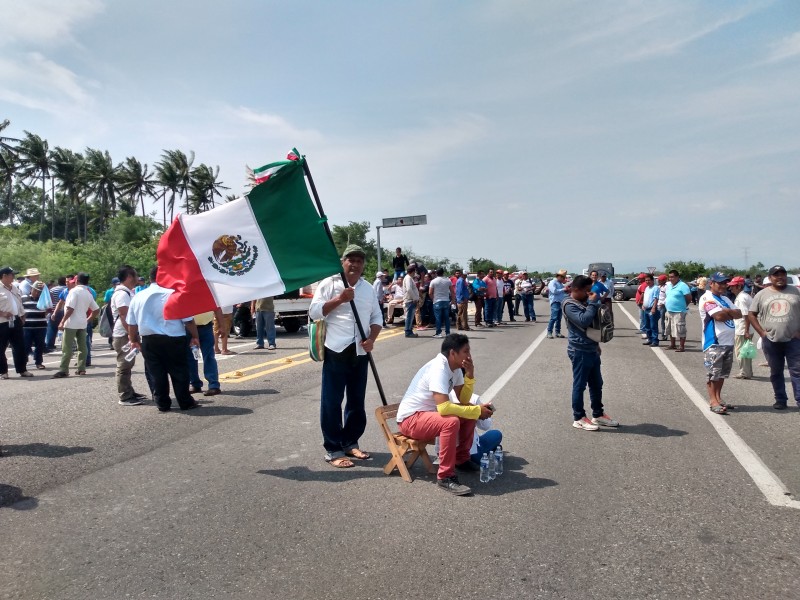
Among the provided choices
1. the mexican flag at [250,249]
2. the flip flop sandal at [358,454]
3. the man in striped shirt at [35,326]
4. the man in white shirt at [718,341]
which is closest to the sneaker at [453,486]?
the flip flop sandal at [358,454]

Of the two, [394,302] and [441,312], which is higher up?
[394,302]

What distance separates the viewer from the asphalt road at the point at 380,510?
3477 mm

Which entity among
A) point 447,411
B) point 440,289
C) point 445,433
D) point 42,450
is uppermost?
point 440,289

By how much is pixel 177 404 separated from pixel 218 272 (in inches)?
138

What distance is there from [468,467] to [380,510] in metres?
1.21

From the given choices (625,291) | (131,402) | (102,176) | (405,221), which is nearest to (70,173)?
(102,176)

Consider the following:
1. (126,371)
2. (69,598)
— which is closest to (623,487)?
(69,598)

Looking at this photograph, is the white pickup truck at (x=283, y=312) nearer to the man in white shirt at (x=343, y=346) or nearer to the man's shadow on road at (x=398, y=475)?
the man in white shirt at (x=343, y=346)

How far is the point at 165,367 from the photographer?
8.10 metres

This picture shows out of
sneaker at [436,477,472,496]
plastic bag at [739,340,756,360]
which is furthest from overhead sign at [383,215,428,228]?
sneaker at [436,477,472,496]

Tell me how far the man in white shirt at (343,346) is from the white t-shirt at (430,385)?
568mm

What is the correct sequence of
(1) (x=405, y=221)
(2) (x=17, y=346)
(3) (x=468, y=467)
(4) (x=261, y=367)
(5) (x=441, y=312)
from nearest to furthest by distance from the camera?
(3) (x=468, y=467) → (2) (x=17, y=346) → (4) (x=261, y=367) → (5) (x=441, y=312) → (1) (x=405, y=221)

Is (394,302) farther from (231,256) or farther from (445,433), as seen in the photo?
(445,433)

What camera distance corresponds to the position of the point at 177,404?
8461mm
